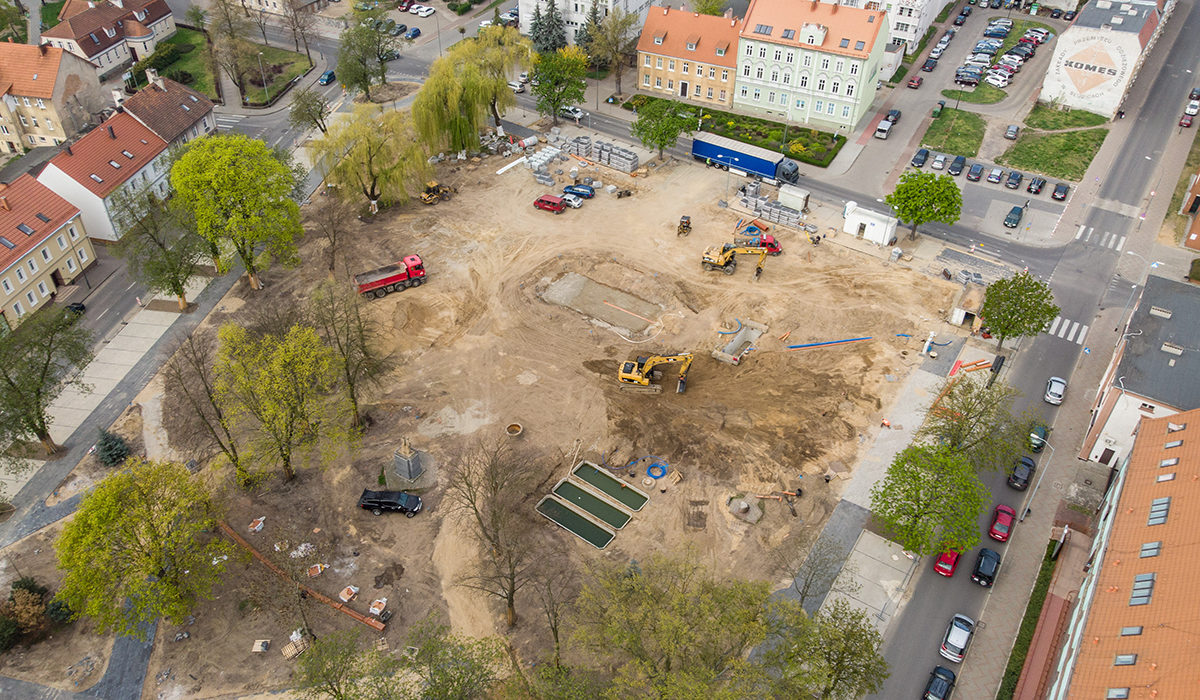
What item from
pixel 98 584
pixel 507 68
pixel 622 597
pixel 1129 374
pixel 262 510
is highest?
pixel 507 68

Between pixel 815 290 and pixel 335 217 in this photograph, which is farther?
pixel 335 217

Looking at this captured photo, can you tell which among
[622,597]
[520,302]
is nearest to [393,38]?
[520,302]

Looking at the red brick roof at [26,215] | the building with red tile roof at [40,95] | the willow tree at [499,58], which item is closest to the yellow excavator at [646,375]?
the willow tree at [499,58]

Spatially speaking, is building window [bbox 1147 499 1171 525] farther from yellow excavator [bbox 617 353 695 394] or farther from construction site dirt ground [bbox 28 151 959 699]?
yellow excavator [bbox 617 353 695 394]

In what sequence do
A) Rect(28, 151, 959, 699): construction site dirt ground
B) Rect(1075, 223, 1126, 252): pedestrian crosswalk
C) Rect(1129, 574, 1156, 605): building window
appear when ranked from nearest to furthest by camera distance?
Rect(1129, 574, 1156, 605): building window
Rect(28, 151, 959, 699): construction site dirt ground
Rect(1075, 223, 1126, 252): pedestrian crosswalk

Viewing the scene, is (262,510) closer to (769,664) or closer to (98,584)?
(98,584)

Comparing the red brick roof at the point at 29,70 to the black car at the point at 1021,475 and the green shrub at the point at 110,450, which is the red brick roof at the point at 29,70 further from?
the black car at the point at 1021,475

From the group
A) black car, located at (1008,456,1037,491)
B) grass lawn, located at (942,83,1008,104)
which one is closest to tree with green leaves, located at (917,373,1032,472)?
black car, located at (1008,456,1037,491)
